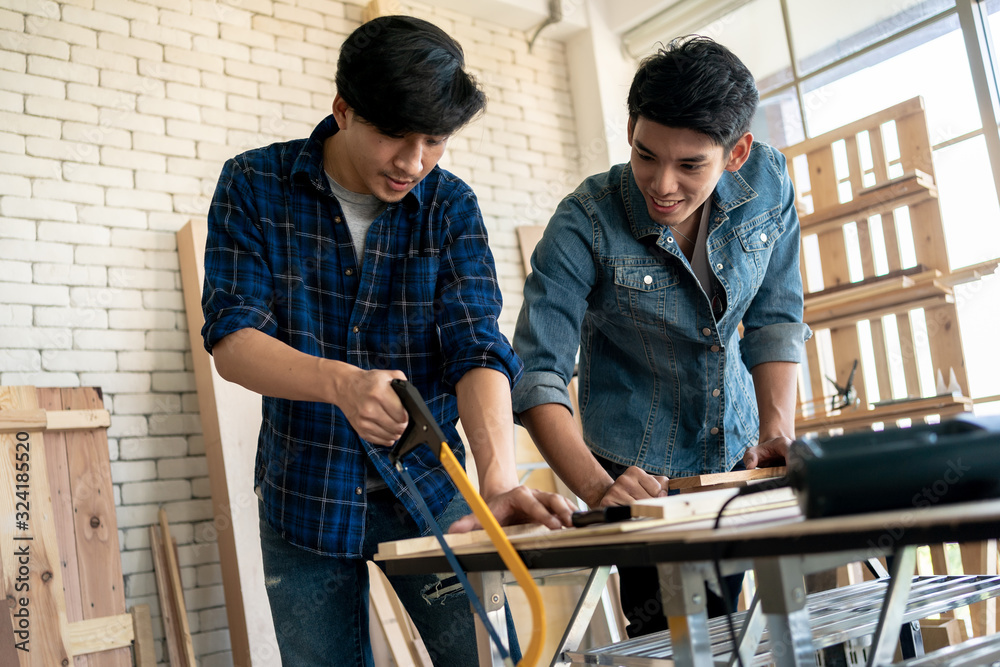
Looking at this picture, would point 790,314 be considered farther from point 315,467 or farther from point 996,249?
point 996,249

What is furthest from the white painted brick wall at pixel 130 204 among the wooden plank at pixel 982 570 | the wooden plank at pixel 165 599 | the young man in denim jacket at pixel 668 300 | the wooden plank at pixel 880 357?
the wooden plank at pixel 880 357

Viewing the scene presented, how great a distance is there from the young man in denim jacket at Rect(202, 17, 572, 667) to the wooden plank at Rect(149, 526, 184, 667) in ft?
7.21

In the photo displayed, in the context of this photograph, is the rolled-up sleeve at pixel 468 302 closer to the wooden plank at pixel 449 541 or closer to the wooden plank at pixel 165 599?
the wooden plank at pixel 449 541

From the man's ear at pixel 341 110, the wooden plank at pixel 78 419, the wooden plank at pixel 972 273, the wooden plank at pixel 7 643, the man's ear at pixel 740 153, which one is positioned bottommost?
the wooden plank at pixel 7 643

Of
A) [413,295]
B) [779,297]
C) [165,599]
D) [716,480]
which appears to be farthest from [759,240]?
[165,599]

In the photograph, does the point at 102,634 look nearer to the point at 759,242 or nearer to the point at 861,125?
the point at 759,242

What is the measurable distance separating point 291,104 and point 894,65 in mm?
3040

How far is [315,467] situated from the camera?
→ 1.38 meters

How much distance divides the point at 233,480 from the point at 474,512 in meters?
2.62

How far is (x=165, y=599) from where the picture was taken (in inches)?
131

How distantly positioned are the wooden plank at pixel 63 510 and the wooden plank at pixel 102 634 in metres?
0.03

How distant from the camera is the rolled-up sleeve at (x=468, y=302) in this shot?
1396mm

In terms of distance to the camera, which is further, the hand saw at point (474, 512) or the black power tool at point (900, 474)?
the hand saw at point (474, 512)

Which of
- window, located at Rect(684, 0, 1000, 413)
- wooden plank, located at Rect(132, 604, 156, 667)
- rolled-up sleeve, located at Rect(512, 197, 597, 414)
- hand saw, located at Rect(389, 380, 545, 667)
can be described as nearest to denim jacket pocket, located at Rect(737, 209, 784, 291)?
rolled-up sleeve, located at Rect(512, 197, 597, 414)
